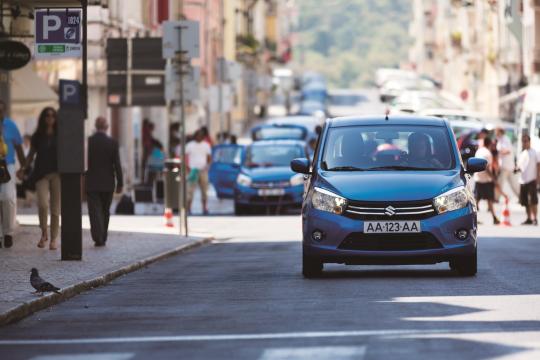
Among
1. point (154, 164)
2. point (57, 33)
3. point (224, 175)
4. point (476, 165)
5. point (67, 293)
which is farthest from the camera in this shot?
point (154, 164)

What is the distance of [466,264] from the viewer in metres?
18.5

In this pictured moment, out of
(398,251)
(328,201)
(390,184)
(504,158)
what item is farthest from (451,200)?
(504,158)

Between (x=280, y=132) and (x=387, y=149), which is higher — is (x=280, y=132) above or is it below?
below

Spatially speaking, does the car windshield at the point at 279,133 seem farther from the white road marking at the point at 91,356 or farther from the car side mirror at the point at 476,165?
the white road marking at the point at 91,356

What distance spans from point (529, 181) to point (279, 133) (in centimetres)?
1994

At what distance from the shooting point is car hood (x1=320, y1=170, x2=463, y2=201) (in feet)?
59.1

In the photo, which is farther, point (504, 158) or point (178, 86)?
point (504, 158)

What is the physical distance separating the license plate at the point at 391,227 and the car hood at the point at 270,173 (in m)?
22.0

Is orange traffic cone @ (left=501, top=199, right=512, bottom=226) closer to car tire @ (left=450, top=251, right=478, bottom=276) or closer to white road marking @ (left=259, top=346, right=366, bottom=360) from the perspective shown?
car tire @ (left=450, top=251, right=478, bottom=276)

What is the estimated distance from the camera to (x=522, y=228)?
1310 inches

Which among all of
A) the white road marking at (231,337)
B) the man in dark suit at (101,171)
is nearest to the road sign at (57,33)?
the man in dark suit at (101,171)

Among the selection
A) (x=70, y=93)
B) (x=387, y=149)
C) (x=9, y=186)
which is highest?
(x=70, y=93)

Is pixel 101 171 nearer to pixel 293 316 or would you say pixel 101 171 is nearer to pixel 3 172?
pixel 3 172

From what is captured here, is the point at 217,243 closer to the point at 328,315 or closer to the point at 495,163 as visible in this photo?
the point at 495,163
